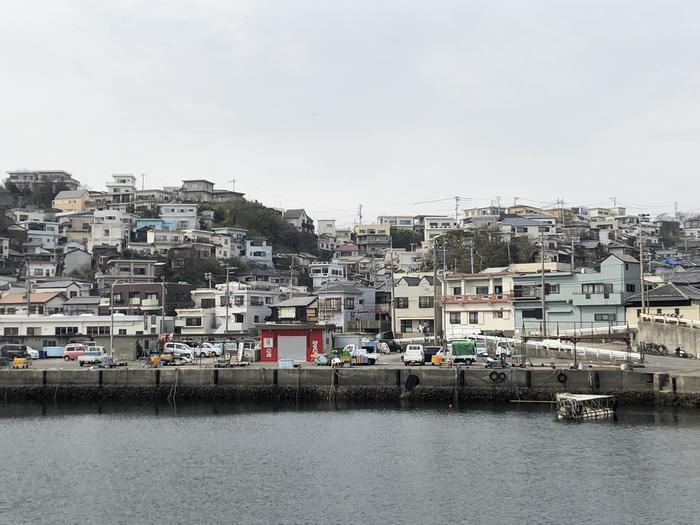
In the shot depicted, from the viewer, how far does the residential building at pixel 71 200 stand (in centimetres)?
13050

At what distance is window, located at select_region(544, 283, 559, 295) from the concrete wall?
1248cm

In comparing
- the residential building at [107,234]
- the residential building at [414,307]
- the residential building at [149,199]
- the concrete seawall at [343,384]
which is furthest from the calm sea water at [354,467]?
the residential building at [149,199]

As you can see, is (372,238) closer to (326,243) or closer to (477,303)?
(326,243)


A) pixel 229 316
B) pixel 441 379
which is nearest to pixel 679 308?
pixel 441 379

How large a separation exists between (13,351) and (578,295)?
4288 centimetres

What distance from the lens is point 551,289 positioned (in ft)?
207

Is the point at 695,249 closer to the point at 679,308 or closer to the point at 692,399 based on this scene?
the point at 679,308

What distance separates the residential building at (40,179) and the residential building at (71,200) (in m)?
7.02

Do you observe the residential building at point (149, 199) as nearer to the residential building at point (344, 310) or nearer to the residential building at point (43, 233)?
the residential building at point (43, 233)

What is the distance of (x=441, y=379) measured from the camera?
135 ft

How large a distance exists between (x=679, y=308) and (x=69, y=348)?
142ft

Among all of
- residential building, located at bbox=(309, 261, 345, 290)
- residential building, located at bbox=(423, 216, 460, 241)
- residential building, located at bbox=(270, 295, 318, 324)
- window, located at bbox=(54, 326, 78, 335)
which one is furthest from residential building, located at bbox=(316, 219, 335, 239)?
window, located at bbox=(54, 326, 78, 335)

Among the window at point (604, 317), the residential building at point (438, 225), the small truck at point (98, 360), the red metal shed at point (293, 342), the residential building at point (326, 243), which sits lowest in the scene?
the small truck at point (98, 360)

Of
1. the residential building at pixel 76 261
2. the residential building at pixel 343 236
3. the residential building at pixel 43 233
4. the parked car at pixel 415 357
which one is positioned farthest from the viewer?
the residential building at pixel 343 236
